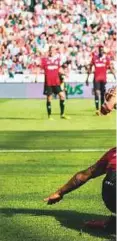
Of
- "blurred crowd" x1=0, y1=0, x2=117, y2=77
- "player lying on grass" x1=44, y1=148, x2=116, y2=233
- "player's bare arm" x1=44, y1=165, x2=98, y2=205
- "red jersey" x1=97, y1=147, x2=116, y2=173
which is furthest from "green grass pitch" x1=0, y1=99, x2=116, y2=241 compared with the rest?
"blurred crowd" x1=0, y1=0, x2=117, y2=77

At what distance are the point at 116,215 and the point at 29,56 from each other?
33.2 metres

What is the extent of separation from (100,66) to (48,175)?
1796cm

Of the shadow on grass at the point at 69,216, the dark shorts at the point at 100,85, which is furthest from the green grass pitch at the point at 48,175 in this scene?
the dark shorts at the point at 100,85

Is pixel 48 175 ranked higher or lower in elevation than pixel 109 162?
lower

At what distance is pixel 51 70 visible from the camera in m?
27.1

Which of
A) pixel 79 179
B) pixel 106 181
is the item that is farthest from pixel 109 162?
pixel 79 179

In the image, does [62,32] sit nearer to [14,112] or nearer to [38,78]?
[38,78]

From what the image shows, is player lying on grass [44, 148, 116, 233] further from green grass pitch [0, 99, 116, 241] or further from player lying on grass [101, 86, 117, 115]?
player lying on grass [101, 86, 117, 115]

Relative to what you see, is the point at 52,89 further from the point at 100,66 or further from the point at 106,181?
the point at 106,181

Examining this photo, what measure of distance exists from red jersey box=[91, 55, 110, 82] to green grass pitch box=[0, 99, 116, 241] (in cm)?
345

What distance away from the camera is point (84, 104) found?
1312 inches

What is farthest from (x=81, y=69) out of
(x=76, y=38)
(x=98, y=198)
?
(x=98, y=198)

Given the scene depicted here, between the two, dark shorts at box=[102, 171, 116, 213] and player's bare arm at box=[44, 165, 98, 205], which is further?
player's bare arm at box=[44, 165, 98, 205]

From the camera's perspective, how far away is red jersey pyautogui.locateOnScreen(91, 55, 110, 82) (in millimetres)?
28125
